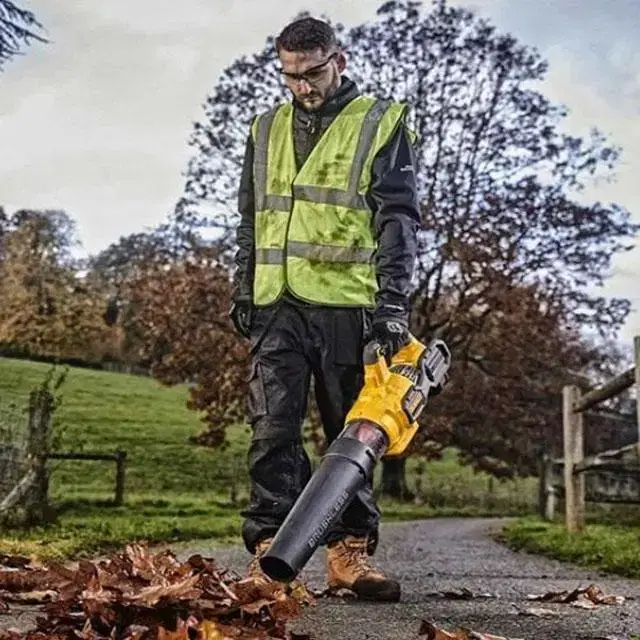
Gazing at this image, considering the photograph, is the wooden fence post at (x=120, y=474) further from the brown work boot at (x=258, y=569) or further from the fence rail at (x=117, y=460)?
the brown work boot at (x=258, y=569)

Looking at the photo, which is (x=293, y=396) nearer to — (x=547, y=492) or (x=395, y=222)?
(x=395, y=222)

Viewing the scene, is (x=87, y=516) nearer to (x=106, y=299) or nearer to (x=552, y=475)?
(x=106, y=299)

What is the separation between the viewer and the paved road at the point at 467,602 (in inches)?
103

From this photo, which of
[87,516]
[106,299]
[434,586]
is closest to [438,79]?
[106,299]

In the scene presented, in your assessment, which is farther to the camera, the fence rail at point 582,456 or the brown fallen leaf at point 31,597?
the fence rail at point 582,456

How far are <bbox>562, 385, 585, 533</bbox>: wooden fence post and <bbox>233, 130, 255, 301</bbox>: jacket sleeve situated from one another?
15.9 ft

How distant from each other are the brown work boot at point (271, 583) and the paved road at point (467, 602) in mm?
57

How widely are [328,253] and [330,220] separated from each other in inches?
3.9

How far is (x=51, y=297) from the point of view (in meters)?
8.62

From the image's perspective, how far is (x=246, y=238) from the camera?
11.5 feet

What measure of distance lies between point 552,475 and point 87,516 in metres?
8.23

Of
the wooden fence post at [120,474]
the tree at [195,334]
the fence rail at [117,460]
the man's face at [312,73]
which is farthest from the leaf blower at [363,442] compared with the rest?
the tree at [195,334]

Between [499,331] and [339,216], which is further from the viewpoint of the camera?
[499,331]

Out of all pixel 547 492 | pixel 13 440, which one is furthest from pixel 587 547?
pixel 547 492
